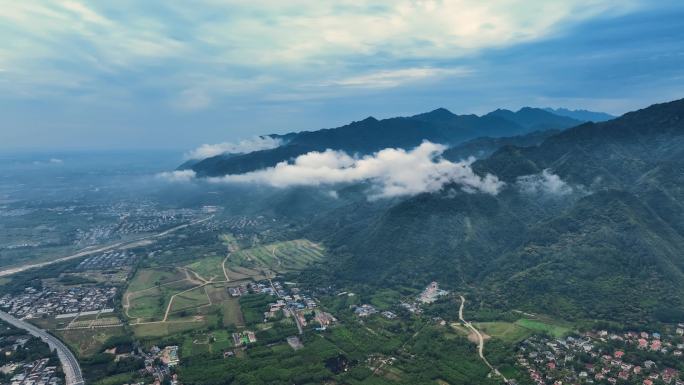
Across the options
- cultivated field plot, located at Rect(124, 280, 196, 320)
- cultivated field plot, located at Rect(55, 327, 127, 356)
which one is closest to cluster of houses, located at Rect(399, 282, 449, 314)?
cultivated field plot, located at Rect(124, 280, 196, 320)

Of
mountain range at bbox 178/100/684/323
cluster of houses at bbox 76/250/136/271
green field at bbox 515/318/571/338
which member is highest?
mountain range at bbox 178/100/684/323

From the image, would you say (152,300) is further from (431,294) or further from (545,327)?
(545,327)

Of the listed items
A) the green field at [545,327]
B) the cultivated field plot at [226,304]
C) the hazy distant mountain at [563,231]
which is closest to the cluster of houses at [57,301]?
the cultivated field plot at [226,304]

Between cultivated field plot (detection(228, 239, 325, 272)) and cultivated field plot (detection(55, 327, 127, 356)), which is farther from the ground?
cultivated field plot (detection(55, 327, 127, 356))

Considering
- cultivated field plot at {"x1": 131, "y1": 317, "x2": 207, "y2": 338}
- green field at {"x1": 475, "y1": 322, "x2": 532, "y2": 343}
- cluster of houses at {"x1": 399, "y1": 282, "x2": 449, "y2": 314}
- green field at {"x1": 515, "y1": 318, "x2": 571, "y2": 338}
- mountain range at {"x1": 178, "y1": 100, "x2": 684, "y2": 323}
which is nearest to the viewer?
green field at {"x1": 475, "y1": 322, "x2": 532, "y2": 343}

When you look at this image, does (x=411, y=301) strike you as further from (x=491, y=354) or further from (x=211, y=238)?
(x=211, y=238)

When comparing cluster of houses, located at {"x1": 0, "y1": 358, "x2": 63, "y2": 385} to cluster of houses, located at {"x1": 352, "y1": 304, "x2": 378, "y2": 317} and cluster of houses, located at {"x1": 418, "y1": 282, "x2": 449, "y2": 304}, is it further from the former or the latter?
cluster of houses, located at {"x1": 418, "y1": 282, "x2": 449, "y2": 304}

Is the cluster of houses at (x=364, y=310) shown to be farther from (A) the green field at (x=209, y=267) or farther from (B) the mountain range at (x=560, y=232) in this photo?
(A) the green field at (x=209, y=267)
